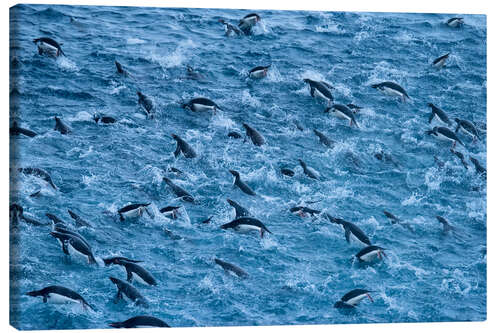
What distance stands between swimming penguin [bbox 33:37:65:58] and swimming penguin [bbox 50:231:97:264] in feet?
→ 5.31

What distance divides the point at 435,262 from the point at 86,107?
373 centimetres

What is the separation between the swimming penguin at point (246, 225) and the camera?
27.3ft

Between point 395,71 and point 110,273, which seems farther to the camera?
point 395,71

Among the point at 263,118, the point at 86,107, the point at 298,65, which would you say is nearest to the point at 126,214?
the point at 86,107

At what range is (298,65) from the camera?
28.6ft

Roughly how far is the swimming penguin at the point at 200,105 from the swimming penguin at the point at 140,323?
6.49ft

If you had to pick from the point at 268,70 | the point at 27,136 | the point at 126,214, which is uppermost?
the point at 268,70

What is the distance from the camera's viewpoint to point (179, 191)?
27.1 ft

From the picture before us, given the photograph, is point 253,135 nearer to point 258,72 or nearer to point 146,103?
point 258,72

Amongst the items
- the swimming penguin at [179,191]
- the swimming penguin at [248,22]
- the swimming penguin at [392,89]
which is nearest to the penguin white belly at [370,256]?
the swimming penguin at [392,89]

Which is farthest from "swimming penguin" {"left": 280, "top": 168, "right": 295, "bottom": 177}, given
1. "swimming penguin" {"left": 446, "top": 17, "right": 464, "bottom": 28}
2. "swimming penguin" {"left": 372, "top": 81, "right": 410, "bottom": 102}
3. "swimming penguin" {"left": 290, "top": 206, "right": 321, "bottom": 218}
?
"swimming penguin" {"left": 446, "top": 17, "right": 464, "bottom": 28}

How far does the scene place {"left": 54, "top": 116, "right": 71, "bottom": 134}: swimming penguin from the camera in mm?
8016

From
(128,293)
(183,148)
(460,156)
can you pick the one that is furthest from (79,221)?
(460,156)

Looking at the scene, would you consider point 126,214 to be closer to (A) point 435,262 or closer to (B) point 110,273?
(B) point 110,273
